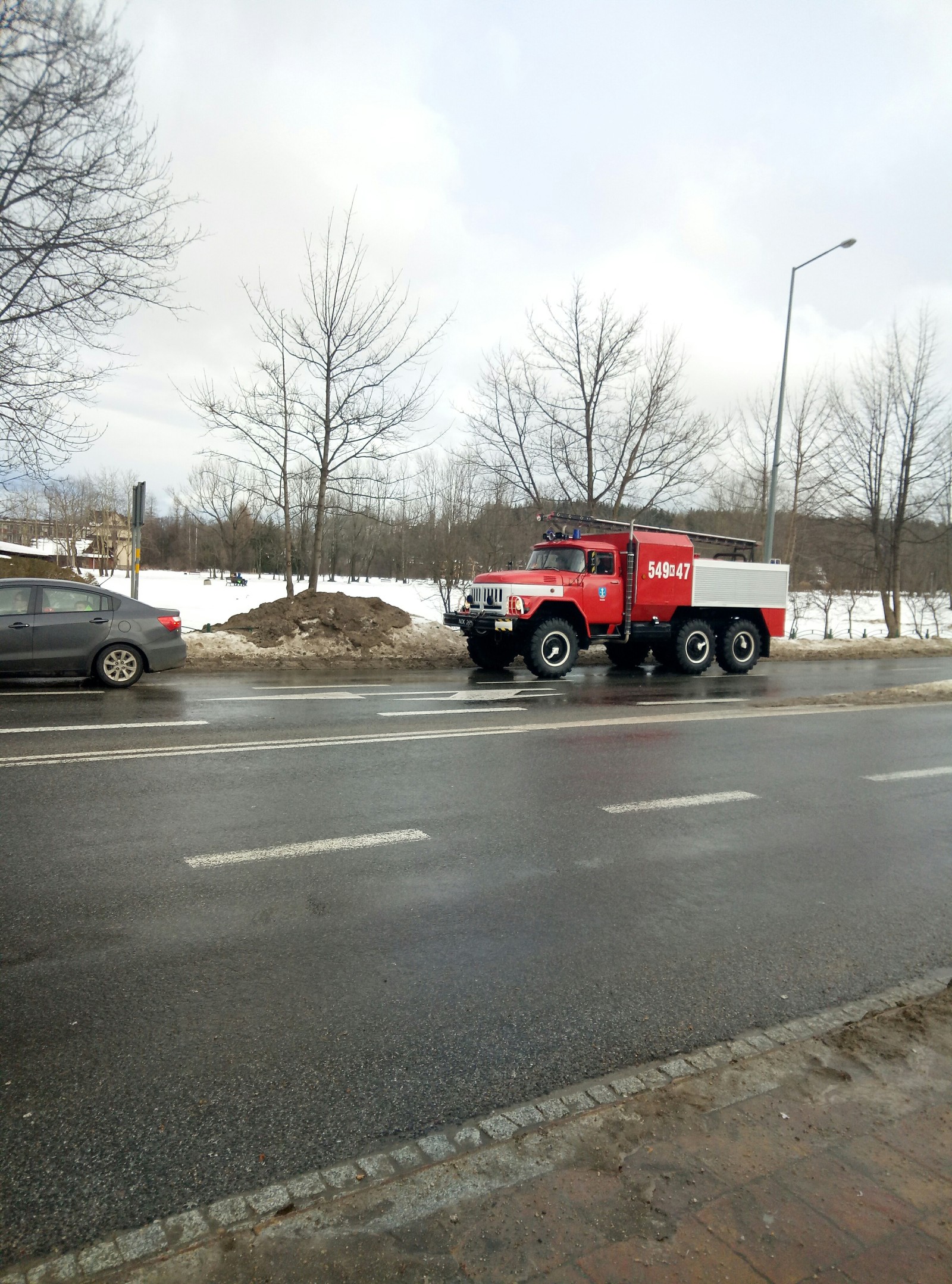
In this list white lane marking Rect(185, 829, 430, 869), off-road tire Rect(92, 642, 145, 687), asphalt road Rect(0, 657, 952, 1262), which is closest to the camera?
asphalt road Rect(0, 657, 952, 1262)

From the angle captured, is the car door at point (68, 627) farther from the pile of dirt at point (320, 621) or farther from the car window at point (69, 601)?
→ the pile of dirt at point (320, 621)

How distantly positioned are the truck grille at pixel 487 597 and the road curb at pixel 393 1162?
11811mm

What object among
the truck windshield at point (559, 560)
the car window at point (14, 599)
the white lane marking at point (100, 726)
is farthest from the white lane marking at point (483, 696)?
the car window at point (14, 599)

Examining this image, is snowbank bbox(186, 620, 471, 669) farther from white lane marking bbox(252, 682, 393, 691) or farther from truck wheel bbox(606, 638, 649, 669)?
truck wheel bbox(606, 638, 649, 669)

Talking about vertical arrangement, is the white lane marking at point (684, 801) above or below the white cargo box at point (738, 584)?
below

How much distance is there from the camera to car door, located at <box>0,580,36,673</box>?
11.2 meters

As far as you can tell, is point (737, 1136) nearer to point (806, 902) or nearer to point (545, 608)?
point (806, 902)

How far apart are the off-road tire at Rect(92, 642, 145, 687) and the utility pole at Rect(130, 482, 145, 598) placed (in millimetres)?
4120

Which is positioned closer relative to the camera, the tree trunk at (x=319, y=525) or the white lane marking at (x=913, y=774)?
the white lane marking at (x=913, y=774)

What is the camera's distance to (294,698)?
11.7 meters

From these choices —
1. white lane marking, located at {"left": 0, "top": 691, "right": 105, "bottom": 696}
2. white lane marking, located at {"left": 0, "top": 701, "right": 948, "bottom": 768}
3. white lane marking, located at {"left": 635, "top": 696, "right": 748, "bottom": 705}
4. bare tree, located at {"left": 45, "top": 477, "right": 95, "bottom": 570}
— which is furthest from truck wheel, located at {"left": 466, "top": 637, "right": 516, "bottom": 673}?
bare tree, located at {"left": 45, "top": 477, "right": 95, "bottom": 570}

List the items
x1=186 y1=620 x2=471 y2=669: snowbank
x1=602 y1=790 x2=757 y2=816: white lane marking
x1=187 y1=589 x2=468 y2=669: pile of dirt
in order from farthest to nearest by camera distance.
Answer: x1=187 y1=589 x2=468 y2=669: pile of dirt < x1=186 y1=620 x2=471 y2=669: snowbank < x1=602 y1=790 x2=757 y2=816: white lane marking

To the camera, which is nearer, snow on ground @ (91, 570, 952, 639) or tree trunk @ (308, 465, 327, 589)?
tree trunk @ (308, 465, 327, 589)

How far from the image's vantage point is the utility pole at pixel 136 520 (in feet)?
52.5
